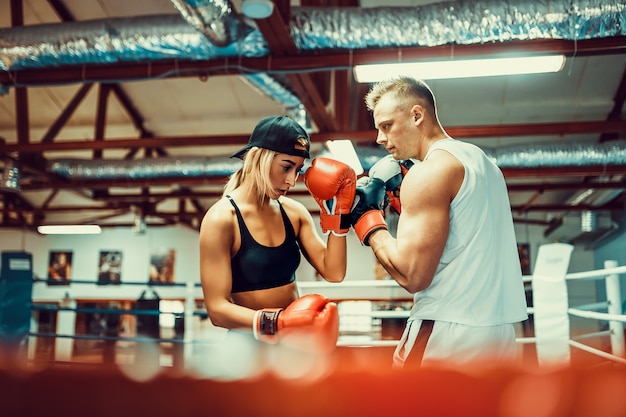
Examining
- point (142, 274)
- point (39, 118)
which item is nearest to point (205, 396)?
point (39, 118)

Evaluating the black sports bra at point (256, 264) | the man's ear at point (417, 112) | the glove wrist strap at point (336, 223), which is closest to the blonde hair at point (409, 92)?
the man's ear at point (417, 112)

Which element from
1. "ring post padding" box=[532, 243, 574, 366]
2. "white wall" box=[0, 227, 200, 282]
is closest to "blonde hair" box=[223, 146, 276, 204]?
"ring post padding" box=[532, 243, 574, 366]

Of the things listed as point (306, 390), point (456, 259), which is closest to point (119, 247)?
point (456, 259)

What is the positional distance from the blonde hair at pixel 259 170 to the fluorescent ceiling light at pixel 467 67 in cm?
245

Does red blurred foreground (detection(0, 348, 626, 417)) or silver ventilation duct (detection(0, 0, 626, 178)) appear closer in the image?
red blurred foreground (detection(0, 348, 626, 417))

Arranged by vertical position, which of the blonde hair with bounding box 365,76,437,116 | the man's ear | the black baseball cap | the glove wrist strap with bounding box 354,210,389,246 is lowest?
the glove wrist strap with bounding box 354,210,389,246

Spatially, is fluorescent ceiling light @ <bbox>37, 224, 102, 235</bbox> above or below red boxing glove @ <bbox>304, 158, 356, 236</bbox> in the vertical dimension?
above

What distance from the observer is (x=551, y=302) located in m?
3.64

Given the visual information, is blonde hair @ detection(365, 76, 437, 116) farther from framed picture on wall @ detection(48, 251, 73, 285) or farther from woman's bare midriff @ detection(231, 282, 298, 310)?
framed picture on wall @ detection(48, 251, 73, 285)

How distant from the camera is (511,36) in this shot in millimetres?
3766

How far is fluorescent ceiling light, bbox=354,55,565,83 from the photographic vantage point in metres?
3.95

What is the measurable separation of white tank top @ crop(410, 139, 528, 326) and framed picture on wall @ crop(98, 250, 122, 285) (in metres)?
12.7

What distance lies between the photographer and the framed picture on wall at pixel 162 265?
1305 cm

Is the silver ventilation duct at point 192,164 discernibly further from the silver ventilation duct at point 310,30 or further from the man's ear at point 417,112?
the man's ear at point 417,112
